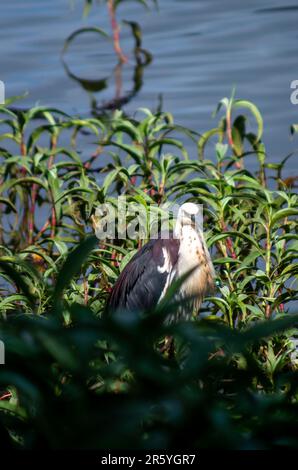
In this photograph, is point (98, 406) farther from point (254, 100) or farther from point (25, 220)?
point (254, 100)

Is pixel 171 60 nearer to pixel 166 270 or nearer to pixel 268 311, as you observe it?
pixel 166 270

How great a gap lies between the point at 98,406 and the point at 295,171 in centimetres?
647

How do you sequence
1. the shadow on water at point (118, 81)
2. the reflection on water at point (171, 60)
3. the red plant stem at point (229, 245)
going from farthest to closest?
the shadow on water at point (118, 81) < the reflection on water at point (171, 60) < the red plant stem at point (229, 245)

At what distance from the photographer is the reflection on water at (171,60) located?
1077 centimetres

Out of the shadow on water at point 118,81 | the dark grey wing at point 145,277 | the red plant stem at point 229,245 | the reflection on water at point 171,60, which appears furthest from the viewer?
the shadow on water at point 118,81

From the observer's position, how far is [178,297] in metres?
6.15

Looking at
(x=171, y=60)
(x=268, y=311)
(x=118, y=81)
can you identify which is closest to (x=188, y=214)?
(x=268, y=311)

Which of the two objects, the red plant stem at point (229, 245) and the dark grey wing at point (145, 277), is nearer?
the dark grey wing at point (145, 277)

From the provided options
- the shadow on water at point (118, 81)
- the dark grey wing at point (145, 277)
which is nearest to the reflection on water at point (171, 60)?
the shadow on water at point (118, 81)

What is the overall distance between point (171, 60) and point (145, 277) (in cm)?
668

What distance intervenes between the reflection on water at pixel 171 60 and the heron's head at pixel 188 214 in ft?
11.2

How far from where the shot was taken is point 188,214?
582 centimetres

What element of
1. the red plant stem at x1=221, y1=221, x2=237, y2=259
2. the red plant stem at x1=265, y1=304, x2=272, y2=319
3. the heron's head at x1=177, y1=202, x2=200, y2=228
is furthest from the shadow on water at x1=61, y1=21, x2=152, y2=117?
the red plant stem at x1=265, y1=304, x2=272, y2=319

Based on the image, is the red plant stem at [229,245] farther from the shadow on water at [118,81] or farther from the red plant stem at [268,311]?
the shadow on water at [118,81]
